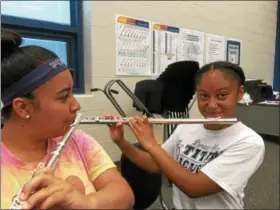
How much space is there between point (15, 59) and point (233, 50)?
3.64 m

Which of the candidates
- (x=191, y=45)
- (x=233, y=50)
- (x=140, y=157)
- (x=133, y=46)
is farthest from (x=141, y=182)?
(x=233, y=50)

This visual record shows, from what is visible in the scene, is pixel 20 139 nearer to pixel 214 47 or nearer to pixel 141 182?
pixel 141 182

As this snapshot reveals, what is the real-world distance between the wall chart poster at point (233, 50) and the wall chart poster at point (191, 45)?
55cm

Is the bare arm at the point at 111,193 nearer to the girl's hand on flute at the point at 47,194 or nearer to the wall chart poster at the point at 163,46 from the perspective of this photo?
the girl's hand on flute at the point at 47,194

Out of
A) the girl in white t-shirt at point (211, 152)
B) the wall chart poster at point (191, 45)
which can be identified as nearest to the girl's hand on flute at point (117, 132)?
the girl in white t-shirt at point (211, 152)

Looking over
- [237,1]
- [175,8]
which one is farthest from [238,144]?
[237,1]

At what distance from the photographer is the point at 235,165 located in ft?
3.01

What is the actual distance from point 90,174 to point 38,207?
260mm

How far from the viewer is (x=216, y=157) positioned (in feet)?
3.10

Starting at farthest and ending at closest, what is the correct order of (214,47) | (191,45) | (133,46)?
(214,47) < (191,45) < (133,46)

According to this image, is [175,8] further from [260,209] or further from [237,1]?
[260,209]

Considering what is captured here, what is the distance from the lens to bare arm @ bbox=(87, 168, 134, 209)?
518mm

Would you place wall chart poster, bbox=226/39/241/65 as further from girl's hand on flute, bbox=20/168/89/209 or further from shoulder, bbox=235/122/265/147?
girl's hand on flute, bbox=20/168/89/209

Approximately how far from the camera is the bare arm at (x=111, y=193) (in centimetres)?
52
